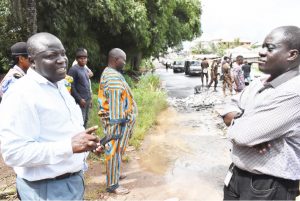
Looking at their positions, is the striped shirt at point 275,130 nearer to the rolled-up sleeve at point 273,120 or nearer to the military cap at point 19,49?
the rolled-up sleeve at point 273,120

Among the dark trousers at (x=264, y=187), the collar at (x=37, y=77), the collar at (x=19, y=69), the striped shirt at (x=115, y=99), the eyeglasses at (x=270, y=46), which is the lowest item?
the dark trousers at (x=264, y=187)

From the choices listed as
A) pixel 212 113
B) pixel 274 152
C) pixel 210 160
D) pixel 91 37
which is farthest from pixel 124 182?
pixel 91 37

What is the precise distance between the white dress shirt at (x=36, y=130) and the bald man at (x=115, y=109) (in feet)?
5.88

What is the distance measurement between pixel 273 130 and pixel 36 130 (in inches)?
55.3

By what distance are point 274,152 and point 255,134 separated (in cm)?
18

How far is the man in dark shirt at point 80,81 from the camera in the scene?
562cm

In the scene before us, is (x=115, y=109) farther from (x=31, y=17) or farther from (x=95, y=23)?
(x=95, y=23)

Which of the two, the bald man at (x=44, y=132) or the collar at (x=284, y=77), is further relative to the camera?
the collar at (x=284, y=77)

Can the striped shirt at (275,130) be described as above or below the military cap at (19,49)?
below

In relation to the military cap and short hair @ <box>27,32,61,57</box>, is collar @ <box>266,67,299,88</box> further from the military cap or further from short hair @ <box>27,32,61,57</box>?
the military cap

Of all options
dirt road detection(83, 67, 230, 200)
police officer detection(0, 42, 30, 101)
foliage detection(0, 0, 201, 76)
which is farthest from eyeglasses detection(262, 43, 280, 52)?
foliage detection(0, 0, 201, 76)

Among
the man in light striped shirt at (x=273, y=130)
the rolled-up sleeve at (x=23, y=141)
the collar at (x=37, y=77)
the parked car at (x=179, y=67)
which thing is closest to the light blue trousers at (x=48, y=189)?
the rolled-up sleeve at (x=23, y=141)

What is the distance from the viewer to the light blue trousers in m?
1.92

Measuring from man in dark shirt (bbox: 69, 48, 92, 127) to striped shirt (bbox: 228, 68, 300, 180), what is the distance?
4.08 metres
